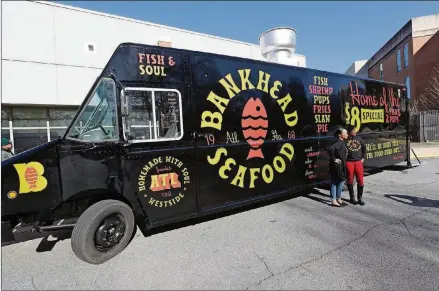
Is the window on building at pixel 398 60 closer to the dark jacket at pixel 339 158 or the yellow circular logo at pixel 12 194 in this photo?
the dark jacket at pixel 339 158

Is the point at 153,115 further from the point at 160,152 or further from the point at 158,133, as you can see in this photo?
the point at 160,152

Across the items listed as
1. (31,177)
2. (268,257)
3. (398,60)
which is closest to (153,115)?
(31,177)

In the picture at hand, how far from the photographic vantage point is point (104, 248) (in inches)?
160

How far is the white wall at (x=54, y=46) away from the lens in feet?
40.9

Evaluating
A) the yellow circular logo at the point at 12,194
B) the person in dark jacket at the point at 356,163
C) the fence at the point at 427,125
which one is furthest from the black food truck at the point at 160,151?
the fence at the point at 427,125

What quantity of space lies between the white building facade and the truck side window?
9051mm

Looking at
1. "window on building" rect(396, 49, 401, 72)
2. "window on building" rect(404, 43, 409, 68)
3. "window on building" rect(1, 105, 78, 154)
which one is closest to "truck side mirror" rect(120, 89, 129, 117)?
"window on building" rect(1, 105, 78, 154)

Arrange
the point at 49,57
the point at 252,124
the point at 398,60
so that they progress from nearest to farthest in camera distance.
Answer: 1. the point at 252,124
2. the point at 49,57
3. the point at 398,60

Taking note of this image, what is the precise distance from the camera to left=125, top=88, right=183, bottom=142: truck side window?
14.0 feet

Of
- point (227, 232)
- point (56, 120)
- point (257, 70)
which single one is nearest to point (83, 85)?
point (56, 120)

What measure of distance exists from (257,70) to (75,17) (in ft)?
38.4

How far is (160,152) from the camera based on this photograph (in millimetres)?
4445

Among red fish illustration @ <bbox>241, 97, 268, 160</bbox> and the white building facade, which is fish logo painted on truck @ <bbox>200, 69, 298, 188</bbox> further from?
the white building facade

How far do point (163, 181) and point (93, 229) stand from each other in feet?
3.73
